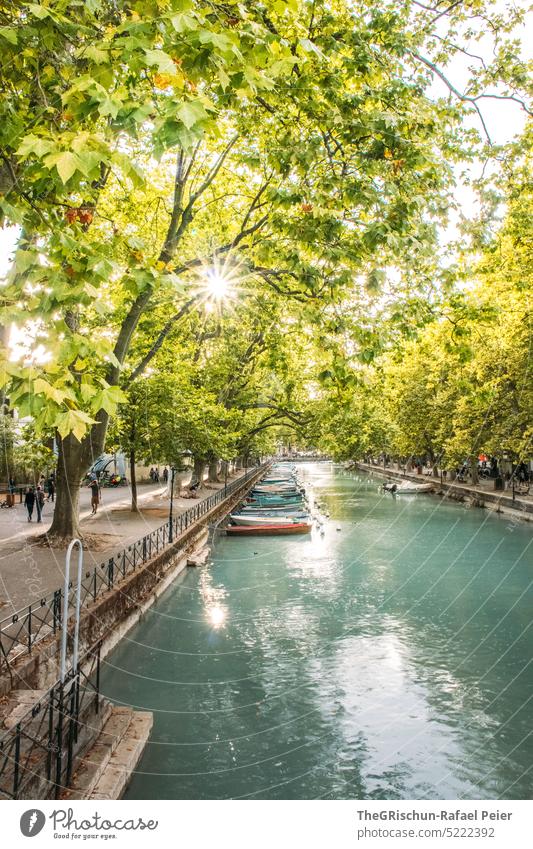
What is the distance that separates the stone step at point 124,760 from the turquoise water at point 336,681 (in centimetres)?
33

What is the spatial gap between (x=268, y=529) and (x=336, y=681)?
17647 millimetres

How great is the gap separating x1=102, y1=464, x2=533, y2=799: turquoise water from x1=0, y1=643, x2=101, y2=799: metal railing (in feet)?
4.70

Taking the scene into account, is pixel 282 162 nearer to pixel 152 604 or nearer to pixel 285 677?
pixel 285 677

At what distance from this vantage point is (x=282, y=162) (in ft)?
23.9

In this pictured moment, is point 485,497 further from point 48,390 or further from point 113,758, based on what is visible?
point 48,390

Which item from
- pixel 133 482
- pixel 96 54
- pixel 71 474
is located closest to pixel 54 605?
pixel 71 474

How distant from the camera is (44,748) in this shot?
597 centimetres

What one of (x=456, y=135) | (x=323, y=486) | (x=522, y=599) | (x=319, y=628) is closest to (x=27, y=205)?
(x=456, y=135)

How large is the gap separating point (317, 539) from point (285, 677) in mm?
16459

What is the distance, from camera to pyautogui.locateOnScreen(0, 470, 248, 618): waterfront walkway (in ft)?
37.6

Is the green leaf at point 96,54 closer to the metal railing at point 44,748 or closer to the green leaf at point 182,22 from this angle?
the green leaf at point 182,22

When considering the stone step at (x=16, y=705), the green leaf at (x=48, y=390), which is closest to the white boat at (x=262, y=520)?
the stone step at (x=16, y=705)

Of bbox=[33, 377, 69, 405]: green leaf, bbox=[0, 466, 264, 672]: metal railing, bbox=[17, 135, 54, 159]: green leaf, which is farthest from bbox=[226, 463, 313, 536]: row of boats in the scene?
bbox=[17, 135, 54, 159]: green leaf

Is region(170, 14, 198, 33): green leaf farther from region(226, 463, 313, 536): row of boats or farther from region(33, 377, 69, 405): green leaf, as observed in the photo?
region(226, 463, 313, 536): row of boats
